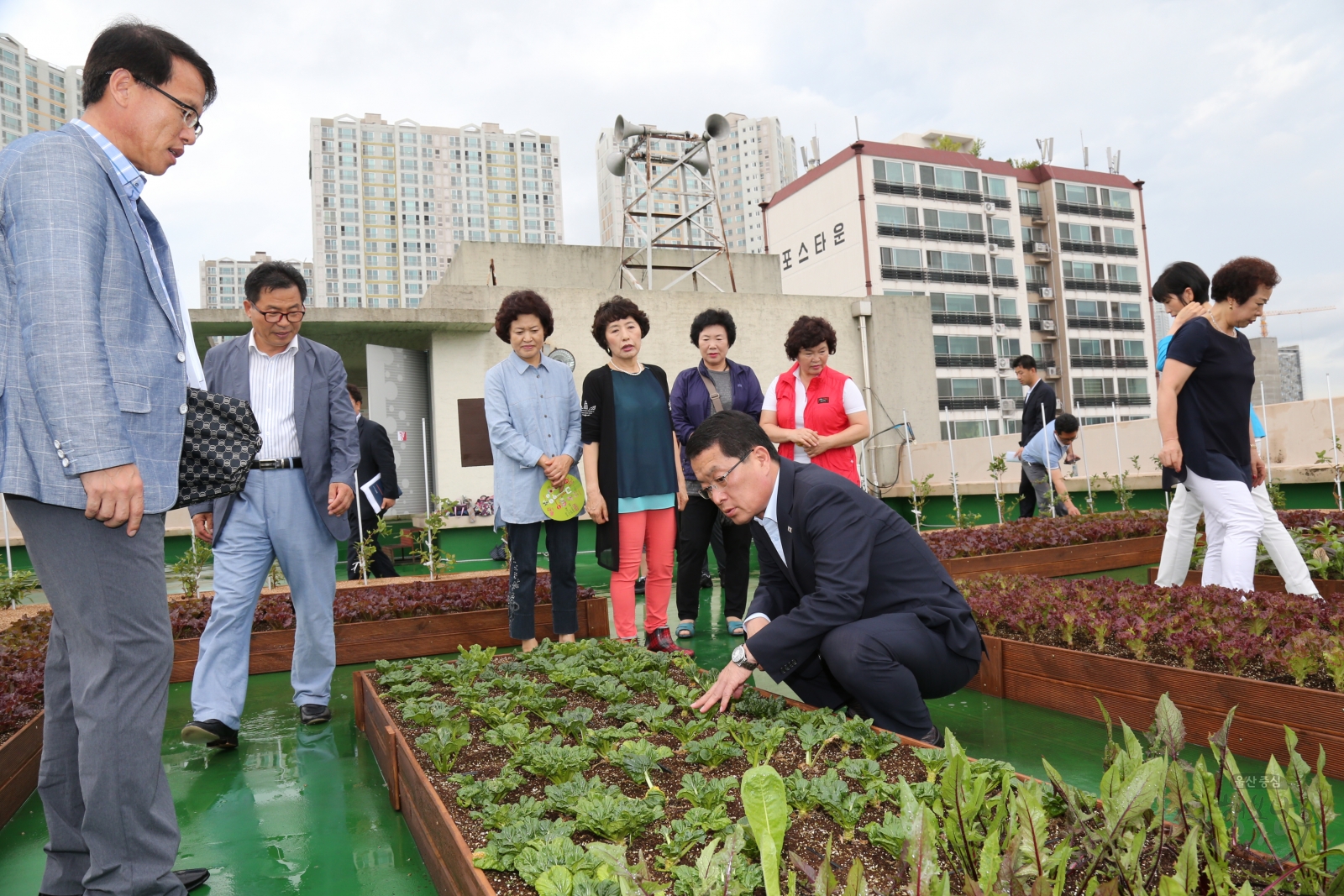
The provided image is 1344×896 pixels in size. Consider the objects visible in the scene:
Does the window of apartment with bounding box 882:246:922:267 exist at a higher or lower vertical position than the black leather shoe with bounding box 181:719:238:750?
higher

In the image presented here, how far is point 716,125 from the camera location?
14.1 m

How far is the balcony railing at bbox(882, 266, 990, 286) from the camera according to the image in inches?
1693

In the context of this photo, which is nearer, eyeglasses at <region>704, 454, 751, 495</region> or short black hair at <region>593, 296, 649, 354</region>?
eyeglasses at <region>704, 454, 751, 495</region>

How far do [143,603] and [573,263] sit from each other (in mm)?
14965

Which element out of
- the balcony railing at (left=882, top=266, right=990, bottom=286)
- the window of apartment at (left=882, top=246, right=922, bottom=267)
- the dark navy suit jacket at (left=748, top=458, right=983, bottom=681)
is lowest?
the dark navy suit jacket at (left=748, top=458, right=983, bottom=681)

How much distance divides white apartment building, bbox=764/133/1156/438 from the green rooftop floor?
1555 inches

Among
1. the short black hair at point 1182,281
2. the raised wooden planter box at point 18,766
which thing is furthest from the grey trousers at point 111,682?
the short black hair at point 1182,281

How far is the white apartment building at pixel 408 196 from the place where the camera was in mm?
92125

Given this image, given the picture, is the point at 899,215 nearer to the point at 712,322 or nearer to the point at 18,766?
the point at 712,322

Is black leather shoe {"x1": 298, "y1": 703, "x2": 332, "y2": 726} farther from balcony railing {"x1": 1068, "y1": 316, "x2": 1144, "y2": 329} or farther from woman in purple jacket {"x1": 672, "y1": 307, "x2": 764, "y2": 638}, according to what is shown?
balcony railing {"x1": 1068, "y1": 316, "x2": 1144, "y2": 329}

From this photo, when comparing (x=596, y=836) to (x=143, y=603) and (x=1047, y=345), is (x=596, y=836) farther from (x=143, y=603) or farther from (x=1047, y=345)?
(x=1047, y=345)

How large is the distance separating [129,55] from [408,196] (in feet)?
331

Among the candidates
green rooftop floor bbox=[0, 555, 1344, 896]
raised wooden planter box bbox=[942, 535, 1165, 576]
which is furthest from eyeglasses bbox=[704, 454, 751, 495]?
raised wooden planter box bbox=[942, 535, 1165, 576]

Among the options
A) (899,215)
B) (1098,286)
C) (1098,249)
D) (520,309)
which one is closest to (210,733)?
(520,309)
